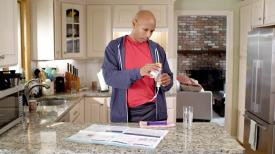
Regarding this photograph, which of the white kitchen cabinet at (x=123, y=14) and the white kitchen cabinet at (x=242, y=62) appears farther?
the white kitchen cabinet at (x=242, y=62)

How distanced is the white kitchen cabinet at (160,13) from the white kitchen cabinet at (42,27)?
4.21ft

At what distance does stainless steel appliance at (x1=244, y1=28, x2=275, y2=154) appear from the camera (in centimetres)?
327

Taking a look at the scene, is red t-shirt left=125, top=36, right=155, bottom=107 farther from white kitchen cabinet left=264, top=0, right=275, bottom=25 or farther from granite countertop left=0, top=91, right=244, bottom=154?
white kitchen cabinet left=264, top=0, right=275, bottom=25

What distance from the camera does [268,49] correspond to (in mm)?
3320

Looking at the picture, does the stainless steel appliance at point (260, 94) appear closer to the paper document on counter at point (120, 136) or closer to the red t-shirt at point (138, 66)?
the red t-shirt at point (138, 66)

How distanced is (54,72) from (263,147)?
2672 millimetres

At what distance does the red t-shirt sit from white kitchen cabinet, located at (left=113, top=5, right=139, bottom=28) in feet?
7.10

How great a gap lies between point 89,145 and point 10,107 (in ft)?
2.55

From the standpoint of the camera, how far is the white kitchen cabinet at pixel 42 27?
385cm

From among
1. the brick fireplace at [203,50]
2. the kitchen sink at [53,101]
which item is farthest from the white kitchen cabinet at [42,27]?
the brick fireplace at [203,50]

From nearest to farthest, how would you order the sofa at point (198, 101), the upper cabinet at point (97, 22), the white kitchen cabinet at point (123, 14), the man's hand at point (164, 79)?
the man's hand at point (164, 79), the upper cabinet at point (97, 22), the white kitchen cabinet at point (123, 14), the sofa at point (198, 101)

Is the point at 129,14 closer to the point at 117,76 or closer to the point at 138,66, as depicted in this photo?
the point at 138,66

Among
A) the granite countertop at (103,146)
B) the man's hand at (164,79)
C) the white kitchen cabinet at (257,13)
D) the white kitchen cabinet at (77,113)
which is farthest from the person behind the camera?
the white kitchen cabinet at (257,13)

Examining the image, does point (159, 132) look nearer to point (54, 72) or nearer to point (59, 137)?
point (59, 137)
